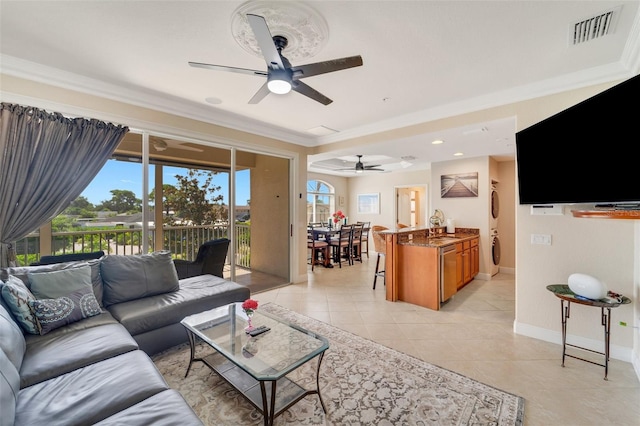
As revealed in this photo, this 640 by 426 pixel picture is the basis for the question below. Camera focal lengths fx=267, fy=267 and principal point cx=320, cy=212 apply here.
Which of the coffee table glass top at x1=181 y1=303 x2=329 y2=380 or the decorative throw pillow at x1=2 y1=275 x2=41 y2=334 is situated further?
the decorative throw pillow at x1=2 y1=275 x2=41 y2=334

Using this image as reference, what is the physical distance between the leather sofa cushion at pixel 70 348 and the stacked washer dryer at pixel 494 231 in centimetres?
604

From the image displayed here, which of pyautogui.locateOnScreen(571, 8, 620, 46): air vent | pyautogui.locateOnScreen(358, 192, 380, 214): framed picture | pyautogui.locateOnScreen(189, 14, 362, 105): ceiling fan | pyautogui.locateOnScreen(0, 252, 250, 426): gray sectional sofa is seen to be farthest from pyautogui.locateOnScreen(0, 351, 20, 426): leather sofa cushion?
pyautogui.locateOnScreen(358, 192, 380, 214): framed picture

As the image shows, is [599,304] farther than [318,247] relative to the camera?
No

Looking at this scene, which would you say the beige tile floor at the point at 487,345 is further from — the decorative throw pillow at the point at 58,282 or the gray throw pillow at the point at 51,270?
the decorative throw pillow at the point at 58,282

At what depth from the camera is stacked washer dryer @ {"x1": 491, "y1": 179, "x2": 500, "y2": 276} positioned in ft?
17.9

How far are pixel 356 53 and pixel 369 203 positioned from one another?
265 inches

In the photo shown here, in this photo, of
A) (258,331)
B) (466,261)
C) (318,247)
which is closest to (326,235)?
(318,247)

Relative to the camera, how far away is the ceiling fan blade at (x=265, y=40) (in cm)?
151

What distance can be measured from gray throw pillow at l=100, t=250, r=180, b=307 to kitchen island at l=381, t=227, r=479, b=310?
2.91 m

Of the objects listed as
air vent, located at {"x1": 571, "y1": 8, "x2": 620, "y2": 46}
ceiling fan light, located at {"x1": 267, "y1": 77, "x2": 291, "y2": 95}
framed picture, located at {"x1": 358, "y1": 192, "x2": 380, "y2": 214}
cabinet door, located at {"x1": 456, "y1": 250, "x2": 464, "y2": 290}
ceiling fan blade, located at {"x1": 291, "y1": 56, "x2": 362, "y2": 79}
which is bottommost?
cabinet door, located at {"x1": 456, "y1": 250, "x2": 464, "y2": 290}

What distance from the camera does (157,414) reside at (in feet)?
3.96

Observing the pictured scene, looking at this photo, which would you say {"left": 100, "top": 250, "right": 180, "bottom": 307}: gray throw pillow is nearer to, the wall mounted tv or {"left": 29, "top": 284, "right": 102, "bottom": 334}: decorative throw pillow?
{"left": 29, "top": 284, "right": 102, "bottom": 334}: decorative throw pillow

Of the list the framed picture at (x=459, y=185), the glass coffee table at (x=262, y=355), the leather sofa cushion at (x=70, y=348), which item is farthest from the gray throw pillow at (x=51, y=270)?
the framed picture at (x=459, y=185)

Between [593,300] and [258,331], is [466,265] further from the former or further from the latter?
[258,331]
